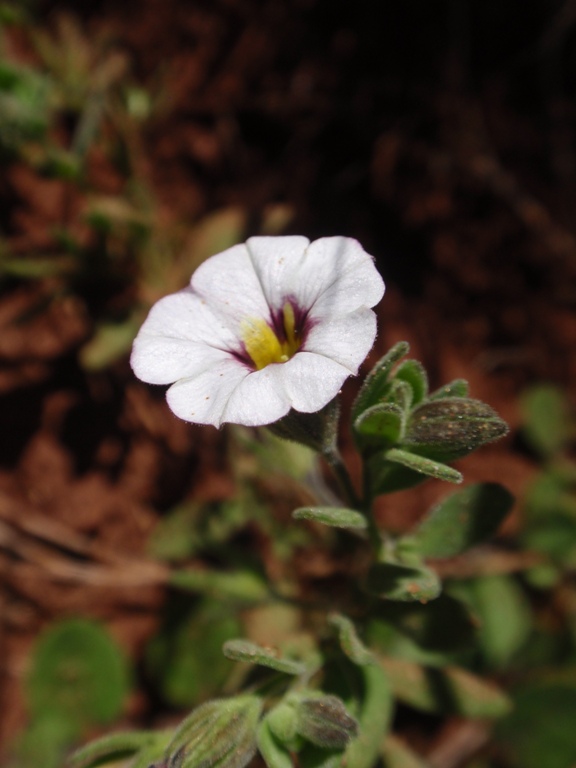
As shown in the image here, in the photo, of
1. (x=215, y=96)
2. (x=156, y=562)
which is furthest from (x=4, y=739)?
(x=215, y=96)

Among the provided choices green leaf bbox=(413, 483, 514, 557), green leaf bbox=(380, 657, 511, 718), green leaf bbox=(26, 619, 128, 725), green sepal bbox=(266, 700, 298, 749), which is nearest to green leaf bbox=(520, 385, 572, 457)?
green leaf bbox=(380, 657, 511, 718)

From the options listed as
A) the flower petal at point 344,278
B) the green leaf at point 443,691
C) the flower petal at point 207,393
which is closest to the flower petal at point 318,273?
the flower petal at point 344,278

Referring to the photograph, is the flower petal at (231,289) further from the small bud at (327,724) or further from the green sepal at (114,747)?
the green sepal at (114,747)

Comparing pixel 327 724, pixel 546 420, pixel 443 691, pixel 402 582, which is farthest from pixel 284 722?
pixel 546 420

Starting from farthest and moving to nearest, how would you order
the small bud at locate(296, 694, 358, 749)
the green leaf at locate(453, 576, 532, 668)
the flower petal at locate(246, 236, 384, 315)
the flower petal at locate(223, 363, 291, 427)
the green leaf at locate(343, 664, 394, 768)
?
the green leaf at locate(453, 576, 532, 668) < the green leaf at locate(343, 664, 394, 768) < the small bud at locate(296, 694, 358, 749) < the flower petal at locate(246, 236, 384, 315) < the flower petal at locate(223, 363, 291, 427)

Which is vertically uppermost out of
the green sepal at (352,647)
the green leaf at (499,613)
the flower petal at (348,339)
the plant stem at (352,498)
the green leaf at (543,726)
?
the flower petal at (348,339)

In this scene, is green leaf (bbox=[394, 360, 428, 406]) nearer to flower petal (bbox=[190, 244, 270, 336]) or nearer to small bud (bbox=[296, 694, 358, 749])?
flower petal (bbox=[190, 244, 270, 336])

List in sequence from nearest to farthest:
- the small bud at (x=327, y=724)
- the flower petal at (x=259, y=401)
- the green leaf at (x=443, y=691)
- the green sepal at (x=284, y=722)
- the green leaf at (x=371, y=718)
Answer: the flower petal at (x=259, y=401), the small bud at (x=327, y=724), the green sepal at (x=284, y=722), the green leaf at (x=371, y=718), the green leaf at (x=443, y=691)

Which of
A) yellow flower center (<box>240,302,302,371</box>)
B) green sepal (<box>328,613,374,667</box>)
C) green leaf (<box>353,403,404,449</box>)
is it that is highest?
yellow flower center (<box>240,302,302,371</box>)
